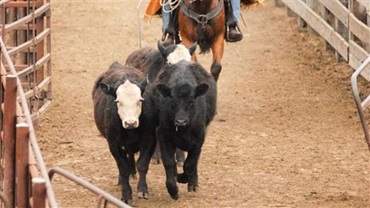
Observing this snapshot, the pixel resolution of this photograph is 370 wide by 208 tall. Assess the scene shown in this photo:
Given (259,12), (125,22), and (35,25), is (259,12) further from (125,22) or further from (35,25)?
(35,25)

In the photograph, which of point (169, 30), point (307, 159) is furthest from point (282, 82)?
point (307, 159)

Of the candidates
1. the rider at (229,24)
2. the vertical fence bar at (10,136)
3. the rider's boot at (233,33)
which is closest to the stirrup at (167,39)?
the rider at (229,24)

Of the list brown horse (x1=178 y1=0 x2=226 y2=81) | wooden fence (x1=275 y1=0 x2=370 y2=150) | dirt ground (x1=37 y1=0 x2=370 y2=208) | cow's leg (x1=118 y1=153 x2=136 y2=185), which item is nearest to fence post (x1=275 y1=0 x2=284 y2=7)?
dirt ground (x1=37 y1=0 x2=370 y2=208)

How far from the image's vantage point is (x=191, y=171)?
36.8ft

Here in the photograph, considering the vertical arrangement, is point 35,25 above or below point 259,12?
above

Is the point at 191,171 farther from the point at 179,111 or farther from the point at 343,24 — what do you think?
the point at 343,24

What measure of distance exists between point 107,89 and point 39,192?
15.1ft

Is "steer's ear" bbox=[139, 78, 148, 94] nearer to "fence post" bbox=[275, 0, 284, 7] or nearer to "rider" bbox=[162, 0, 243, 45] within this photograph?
"rider" bbox=[162, 0, 243, 45]

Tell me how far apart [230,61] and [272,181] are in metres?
6.86

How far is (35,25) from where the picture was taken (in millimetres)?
14820

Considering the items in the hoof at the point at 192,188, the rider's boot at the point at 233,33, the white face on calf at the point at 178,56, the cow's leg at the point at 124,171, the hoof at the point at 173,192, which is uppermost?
the white face on calf at the point at 178,56

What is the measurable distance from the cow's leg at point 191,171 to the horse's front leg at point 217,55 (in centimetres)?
294

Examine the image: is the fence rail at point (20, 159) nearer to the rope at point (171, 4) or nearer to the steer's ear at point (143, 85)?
the steer's ear at point (143, 85)

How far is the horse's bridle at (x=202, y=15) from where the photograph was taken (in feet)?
46.5
